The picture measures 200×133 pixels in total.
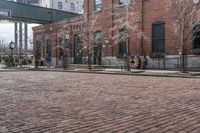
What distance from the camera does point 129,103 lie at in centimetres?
890

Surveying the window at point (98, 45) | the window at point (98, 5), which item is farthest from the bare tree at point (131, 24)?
the window at point (98, 5)

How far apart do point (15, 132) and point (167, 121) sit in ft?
9.21

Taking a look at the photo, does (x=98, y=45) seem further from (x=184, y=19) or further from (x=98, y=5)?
(x=184, y=19)

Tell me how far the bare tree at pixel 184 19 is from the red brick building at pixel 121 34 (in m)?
2.25

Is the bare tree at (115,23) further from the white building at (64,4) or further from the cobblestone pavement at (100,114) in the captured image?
the white building at (64,4)

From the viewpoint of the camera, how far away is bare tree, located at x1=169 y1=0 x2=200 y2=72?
23.5 m

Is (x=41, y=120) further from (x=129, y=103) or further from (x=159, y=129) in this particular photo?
(x=129, y=103)

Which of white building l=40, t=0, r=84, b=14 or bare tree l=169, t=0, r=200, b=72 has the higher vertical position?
white building l=40, t=0, r=84, b=14

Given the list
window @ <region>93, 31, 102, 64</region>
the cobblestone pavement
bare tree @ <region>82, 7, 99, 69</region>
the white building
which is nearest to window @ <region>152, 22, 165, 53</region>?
bare tree @ <region>82, 7, 99, 69</region>

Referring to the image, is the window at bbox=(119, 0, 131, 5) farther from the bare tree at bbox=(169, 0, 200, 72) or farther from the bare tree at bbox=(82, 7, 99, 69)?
the bare tree at bbox=(169, 0, 200, 72)

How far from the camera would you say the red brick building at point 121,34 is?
1160 inches

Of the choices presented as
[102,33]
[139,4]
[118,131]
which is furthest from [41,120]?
[102,33]

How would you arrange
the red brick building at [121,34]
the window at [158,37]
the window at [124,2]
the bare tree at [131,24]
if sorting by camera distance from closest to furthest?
the red brick building at [121,34]
the window at [158,37]
the bare tree at [131,24]
the window at [124,2]

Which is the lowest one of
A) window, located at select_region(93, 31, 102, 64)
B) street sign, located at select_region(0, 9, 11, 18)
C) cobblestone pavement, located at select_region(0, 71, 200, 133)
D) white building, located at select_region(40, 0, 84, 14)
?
cobblestone pavement, located at select_region(0, 71, 200, 133)
